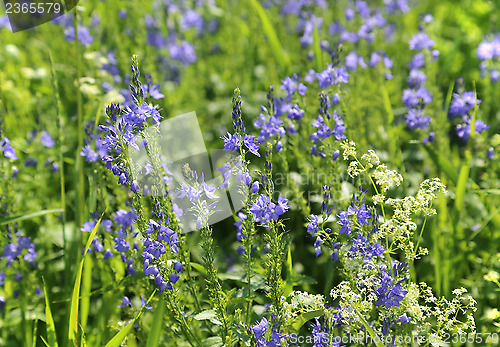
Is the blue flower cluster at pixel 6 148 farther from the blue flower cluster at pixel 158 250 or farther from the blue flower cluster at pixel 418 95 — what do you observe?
the blue flower cluster at pixel 418 95

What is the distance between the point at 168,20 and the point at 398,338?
4937 mm

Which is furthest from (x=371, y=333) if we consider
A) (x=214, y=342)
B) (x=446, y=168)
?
(x=446, y=168)

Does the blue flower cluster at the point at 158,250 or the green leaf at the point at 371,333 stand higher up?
the blue flower cluster at the point at 158,250

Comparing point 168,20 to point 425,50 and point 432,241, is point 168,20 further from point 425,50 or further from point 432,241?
point 432,241

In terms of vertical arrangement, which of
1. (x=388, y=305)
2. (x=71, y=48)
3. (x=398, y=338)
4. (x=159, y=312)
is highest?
(x=71, y=48)

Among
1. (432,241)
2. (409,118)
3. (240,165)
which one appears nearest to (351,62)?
(409,118)

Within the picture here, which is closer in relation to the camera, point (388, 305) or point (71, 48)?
point (388, 305)

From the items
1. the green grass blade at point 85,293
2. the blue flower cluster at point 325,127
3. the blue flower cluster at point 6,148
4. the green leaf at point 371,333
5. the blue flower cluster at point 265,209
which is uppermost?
the blue flower cluster at point 6,148

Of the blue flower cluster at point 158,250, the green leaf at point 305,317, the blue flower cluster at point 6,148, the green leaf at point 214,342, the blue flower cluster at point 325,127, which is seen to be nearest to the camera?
the blue flower cluster at point 158,250

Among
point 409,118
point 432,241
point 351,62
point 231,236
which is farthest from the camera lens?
point 351,62

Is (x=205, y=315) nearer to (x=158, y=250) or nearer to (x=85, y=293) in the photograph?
(x=158, y=250)

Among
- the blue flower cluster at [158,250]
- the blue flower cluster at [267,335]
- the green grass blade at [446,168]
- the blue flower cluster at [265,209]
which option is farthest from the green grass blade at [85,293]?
the green grass blade at [446,168]

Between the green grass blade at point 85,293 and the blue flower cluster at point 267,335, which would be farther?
the green grass blade at point 85,293

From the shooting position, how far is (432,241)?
3293 mm
